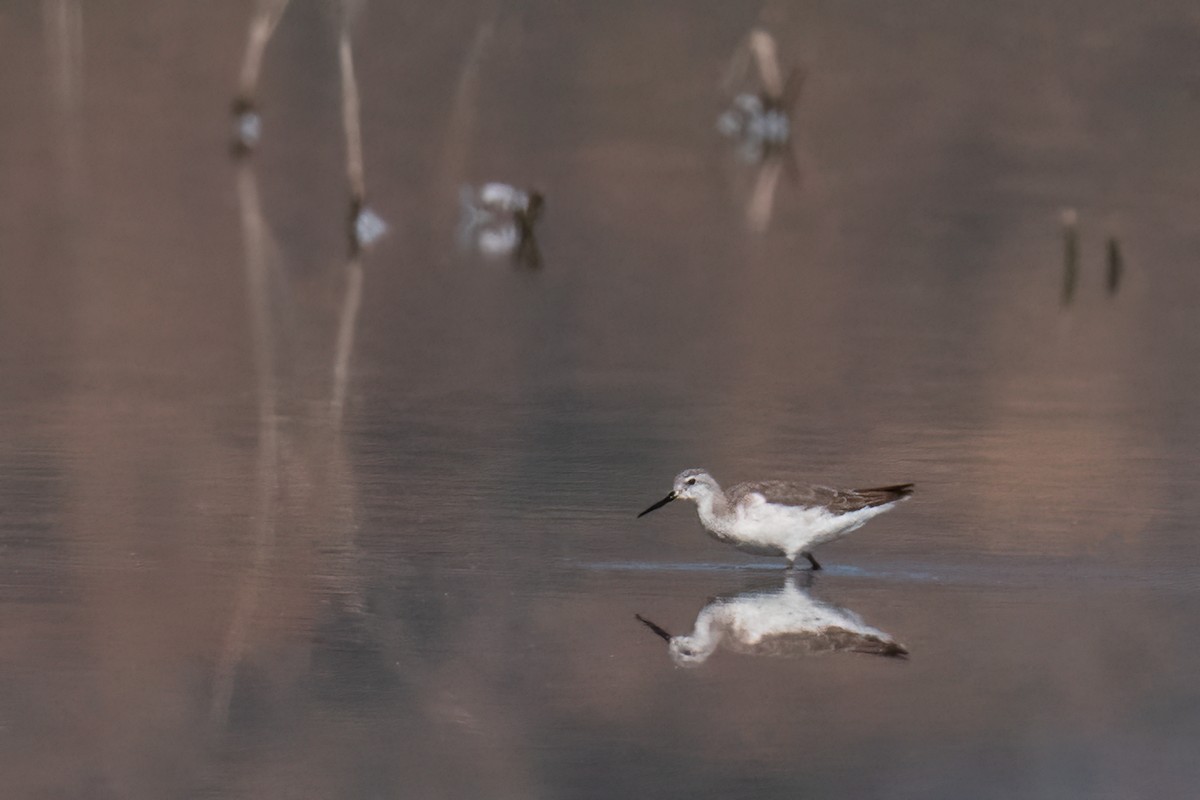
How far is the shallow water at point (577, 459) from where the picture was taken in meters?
8.55

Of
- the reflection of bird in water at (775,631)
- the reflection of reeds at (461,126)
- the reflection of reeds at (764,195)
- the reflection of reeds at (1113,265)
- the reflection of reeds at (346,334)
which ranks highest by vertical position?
the reflection of reeds at (461,126)

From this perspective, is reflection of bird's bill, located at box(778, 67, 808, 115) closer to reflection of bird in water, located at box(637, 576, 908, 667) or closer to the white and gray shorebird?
the white and gray shorebird

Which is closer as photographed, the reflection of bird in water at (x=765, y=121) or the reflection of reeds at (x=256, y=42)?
the reflection of reeds at (x=256, y=42)

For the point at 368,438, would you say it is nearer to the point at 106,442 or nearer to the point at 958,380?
the point at 106,442

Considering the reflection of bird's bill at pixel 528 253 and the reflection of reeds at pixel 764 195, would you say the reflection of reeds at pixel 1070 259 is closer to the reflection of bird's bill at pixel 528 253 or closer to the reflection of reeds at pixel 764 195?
the reflection of reeds at pixel 764 195

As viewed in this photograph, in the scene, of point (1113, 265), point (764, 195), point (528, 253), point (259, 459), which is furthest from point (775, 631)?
point (764, 195)

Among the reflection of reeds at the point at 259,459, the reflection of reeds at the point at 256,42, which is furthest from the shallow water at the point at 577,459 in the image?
the reflection of reeds at the point at 256,42

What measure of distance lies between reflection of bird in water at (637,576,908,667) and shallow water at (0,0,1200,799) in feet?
0.40

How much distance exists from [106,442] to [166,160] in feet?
51.4

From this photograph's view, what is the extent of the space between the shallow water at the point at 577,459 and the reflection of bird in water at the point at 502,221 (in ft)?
0.88

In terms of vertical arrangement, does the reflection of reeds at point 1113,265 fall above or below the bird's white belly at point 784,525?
above

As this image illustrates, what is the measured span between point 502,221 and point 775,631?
47.7 ft

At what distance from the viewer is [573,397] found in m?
15.4

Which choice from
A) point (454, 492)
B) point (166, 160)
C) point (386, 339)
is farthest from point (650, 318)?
point (166, 160)
